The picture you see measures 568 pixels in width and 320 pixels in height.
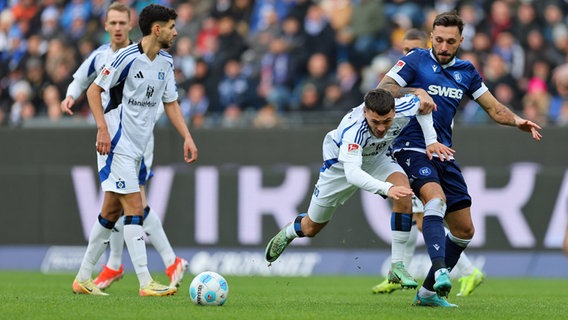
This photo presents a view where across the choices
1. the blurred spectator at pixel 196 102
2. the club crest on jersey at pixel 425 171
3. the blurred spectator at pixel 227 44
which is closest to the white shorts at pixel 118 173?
the club crest on jersey at pixel 425 171

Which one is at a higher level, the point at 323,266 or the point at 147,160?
the point at 147,160

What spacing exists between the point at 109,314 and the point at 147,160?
12.1ft

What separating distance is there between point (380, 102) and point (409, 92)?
742 millimetres

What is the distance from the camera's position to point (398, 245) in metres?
9.78

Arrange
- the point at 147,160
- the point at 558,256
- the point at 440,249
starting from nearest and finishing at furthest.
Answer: the point at 440,249 < the point at 147,160 < the point at 558,256

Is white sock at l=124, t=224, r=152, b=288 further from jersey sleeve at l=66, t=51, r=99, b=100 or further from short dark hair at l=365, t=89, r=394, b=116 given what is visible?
short dark hair at l=365, t=89, r=394, b=116

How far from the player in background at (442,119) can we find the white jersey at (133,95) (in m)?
2.16

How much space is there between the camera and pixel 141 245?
1055 cm

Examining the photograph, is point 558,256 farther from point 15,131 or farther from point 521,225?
point 15,131

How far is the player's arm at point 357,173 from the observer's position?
9.05m

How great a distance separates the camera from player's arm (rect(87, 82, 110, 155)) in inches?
399

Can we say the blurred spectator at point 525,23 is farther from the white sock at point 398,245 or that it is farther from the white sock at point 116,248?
the white sock at point 398,245

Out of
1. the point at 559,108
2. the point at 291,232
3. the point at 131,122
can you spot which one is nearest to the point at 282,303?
the point at 291,232

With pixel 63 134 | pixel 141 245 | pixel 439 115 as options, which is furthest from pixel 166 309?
pixel 63 134
